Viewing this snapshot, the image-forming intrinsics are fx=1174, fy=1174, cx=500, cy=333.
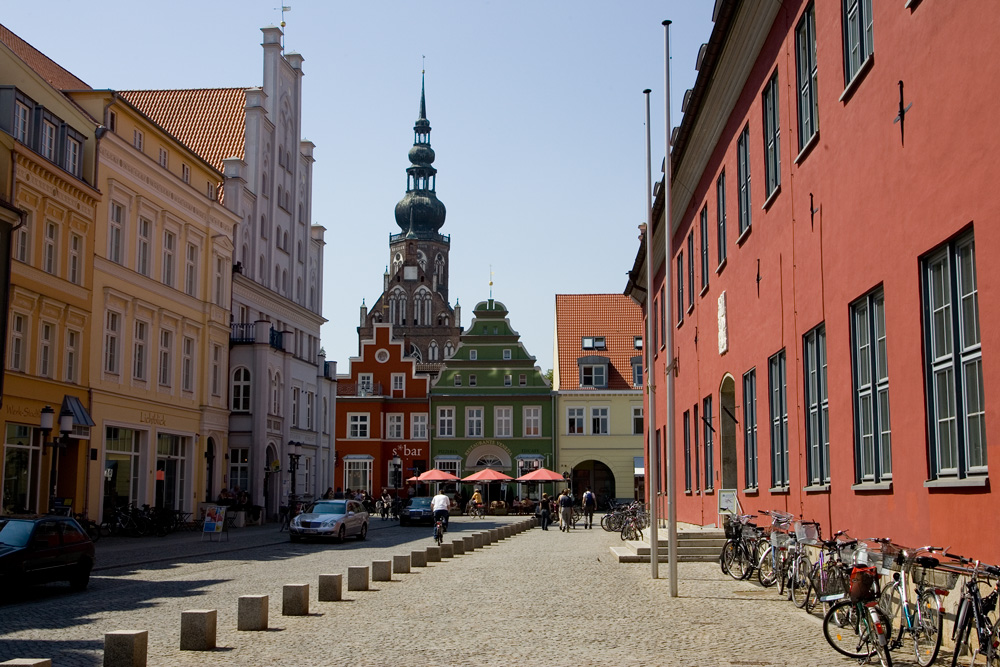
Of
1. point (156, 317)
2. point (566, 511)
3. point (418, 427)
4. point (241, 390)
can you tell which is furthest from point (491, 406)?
point (156, 317)

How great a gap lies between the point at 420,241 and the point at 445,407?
6757 centimetres

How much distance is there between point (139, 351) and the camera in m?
40.0

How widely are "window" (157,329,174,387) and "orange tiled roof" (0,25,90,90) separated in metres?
9.20

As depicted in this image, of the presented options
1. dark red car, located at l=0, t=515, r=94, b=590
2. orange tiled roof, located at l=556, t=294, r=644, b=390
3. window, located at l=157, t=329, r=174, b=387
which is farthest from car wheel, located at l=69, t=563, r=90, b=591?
orange tiled roof, located at l=556, t=294, r=644, b=390

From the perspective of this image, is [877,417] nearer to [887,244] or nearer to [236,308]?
[887,244]

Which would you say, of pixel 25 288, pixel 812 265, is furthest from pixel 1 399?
pixel 812 265

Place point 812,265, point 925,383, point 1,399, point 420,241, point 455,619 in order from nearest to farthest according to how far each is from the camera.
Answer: point 925,383 < point 455,619 < point 812,265 < point 1,399 < point 420,241

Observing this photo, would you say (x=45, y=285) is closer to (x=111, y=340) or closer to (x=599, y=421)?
(x=111, y=340)

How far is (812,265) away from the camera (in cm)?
1653

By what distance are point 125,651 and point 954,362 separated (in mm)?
8032

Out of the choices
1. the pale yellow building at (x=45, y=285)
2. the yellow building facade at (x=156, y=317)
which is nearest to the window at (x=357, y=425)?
the yellow building facade at (x=156, y=317)

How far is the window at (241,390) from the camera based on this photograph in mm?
48969

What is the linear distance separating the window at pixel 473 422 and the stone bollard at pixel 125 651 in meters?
66.1

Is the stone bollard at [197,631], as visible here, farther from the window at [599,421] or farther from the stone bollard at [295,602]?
the window at [599,421]
